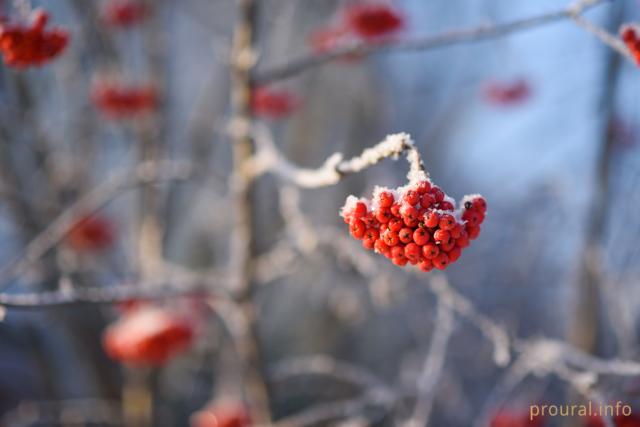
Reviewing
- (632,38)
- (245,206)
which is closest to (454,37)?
(632,38)

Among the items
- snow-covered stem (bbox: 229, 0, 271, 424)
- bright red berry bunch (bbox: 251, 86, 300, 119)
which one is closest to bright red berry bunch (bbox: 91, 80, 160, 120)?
bright red berry bunch (bbox: 251, 86, 300, 119)

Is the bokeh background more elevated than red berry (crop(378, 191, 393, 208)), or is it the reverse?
the bokeh background

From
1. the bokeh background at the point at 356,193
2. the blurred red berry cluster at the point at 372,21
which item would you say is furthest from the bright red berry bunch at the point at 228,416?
the blurred red berry cluster at the point at 372,21

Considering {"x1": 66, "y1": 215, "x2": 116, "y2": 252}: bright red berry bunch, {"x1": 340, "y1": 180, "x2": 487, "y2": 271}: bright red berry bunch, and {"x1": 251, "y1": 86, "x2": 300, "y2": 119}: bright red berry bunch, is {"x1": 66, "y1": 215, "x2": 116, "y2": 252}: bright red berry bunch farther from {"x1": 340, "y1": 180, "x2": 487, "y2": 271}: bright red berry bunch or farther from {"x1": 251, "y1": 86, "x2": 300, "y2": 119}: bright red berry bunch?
{"x1": 340, "y1": 180, "x2": 487, "y2": 271}: bright red berry bunch

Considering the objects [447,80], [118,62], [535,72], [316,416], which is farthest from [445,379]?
[447,80]

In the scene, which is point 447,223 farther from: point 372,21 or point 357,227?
point 372,21

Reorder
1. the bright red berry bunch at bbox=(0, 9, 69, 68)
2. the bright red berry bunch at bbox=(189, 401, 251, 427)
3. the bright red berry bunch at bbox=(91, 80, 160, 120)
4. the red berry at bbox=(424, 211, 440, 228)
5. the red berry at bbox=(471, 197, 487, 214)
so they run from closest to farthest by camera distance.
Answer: the red berry at bbox=(424, 211, 440, 228), the red berry at bbox=(471, 197, 487, 214), the bright red berry bunch at bbox=(0, 9, 69, 68), the bright red berry bunch at bbox=(189, 401, 251, 427), the bright red berry bunch at bbox=(91, 80, 160, 120)

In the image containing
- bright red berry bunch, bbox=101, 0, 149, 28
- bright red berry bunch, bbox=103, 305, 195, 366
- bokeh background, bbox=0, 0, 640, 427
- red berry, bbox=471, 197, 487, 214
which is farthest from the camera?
bright red berry bunch, bbox=101, 0, 149, 28

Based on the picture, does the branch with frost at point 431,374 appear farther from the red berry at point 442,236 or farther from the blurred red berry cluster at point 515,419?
the red berry at point 442,236
